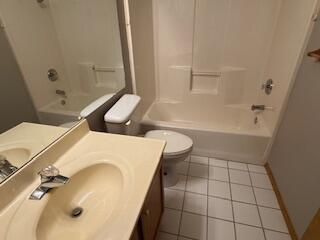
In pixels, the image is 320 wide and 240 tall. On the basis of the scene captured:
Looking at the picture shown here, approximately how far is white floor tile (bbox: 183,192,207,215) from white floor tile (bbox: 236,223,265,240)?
0.83 feet

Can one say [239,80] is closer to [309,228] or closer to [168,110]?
[168,110]

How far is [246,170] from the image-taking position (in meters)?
1.78

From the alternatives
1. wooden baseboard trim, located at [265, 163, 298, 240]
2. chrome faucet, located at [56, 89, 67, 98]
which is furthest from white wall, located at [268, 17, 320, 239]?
chrome faucet, located at [56, 89, 67, 98]

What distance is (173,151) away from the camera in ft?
4.63

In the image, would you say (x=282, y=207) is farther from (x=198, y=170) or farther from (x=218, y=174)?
(x=198, y=170)

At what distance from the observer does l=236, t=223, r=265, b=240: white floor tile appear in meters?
1.23

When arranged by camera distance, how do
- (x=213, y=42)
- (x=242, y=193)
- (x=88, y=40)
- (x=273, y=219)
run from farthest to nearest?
1. (x=213, y=42)
2. (x=242, y=193)
3. (x=273, y=219)
4. (x=88, y=40)

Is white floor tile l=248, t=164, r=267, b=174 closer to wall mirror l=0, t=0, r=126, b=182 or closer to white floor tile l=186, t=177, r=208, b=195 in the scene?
white floor tile l=186, t=177, r=208, b=195

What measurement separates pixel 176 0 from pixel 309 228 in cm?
228

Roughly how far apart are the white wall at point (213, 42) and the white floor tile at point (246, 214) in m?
1.30

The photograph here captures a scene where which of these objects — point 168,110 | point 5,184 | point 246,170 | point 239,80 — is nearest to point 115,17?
point 5,184

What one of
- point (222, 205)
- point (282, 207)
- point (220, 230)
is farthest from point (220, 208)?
point (282, 207)

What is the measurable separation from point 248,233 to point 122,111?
1.23 metres

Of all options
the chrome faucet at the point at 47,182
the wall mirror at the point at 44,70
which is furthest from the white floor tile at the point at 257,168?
the chrome faucet at the point at 47,182
